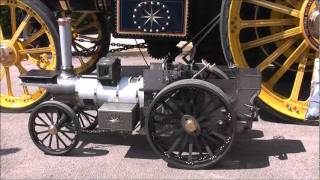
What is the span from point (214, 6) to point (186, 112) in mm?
1714

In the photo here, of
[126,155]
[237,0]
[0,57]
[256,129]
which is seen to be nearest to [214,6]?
[237,0]

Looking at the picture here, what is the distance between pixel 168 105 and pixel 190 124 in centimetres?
25

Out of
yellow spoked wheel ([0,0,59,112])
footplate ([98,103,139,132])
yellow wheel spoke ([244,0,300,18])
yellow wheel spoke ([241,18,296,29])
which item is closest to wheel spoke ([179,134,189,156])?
footplate ([98,103,139,132])

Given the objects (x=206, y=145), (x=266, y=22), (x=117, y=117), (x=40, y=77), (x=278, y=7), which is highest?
(x=278, y=7)

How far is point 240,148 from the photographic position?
16.3 ft

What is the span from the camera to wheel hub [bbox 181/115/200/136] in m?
4.39

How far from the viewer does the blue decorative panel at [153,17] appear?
16.9ft

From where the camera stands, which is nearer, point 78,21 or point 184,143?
point 184,143

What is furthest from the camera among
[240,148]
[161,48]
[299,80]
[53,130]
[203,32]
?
[161,48]

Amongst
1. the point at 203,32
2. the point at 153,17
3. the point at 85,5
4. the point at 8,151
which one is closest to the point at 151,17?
the point at 153,17

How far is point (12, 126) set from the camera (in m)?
5.68

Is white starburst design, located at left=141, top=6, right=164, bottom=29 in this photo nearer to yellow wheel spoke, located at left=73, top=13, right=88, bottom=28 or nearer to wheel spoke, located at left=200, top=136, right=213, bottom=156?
wheel spoke, located at left=200, top=136, right=213, bottom=156

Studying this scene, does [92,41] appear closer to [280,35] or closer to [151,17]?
[151,17]

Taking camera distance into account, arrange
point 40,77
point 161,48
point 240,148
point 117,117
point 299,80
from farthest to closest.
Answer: point 161,48
point 299,80
point 240,148
point 40,77
point 117,117
